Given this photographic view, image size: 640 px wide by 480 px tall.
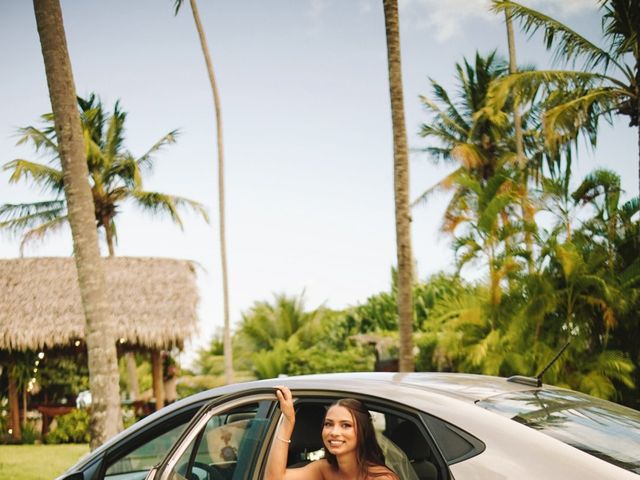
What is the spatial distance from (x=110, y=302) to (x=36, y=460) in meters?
5.78

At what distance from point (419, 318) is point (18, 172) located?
46.3ft

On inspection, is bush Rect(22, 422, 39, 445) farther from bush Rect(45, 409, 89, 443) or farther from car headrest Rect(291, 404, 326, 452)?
car headrest Rect(291, 404, 326, 452)

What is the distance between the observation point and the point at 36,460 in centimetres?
1412

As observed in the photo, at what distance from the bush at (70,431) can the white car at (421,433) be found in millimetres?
15670

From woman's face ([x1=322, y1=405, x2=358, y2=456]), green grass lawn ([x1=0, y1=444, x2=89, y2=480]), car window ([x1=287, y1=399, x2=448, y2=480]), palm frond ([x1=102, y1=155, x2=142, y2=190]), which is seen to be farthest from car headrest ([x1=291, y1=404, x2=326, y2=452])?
palm frond ([x1=102, y1=155, x2=142, y2=190])

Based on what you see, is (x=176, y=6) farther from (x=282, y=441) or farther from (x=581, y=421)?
(x=581, y=421)

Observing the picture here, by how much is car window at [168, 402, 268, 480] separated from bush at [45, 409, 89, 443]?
640 inches

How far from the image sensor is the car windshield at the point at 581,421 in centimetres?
229

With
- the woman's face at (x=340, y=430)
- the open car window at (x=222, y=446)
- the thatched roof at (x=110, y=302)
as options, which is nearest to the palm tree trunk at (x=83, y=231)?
the open car window at (x=222, y=446)

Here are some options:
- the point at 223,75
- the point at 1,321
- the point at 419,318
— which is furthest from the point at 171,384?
the point at 223,75

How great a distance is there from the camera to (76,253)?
859 centimetres

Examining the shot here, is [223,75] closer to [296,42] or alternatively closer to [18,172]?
[296,42]

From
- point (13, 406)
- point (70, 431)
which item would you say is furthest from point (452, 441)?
point (13, 406)

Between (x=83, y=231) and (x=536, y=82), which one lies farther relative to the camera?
(x=536, y=82)
